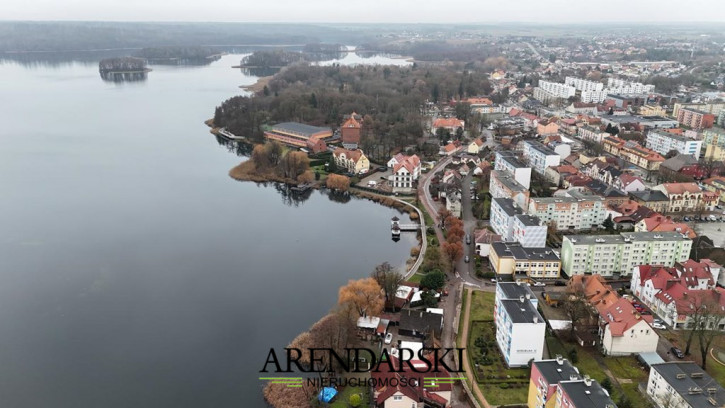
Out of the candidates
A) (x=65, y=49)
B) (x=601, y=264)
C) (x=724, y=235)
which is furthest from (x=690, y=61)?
(x=65, y=49)

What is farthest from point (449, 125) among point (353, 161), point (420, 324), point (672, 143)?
point (420, 324)

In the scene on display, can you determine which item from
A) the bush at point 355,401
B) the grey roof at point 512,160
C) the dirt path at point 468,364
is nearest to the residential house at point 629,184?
the grey roof at point 512,160

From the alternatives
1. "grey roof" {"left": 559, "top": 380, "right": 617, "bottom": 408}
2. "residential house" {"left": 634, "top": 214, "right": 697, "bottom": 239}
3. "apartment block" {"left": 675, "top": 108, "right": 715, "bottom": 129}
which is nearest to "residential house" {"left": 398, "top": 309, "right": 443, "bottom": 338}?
"grey roof" {"left": 559, "top": 380, "right": 617, "bottom": 408}

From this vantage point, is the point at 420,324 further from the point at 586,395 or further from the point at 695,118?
the point at 695,118

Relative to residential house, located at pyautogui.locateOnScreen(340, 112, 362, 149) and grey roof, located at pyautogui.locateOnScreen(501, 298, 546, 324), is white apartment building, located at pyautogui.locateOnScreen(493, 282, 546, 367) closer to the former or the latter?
grey roof, located at pyautogui.locateOnScreen(501, 298, 546, 324)

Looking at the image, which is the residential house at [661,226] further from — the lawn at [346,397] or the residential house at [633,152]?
the lawn at [346,397]

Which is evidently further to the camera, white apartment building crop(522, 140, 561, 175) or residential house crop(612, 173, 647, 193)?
white apartment building crop(522, 140, 561, 175)
